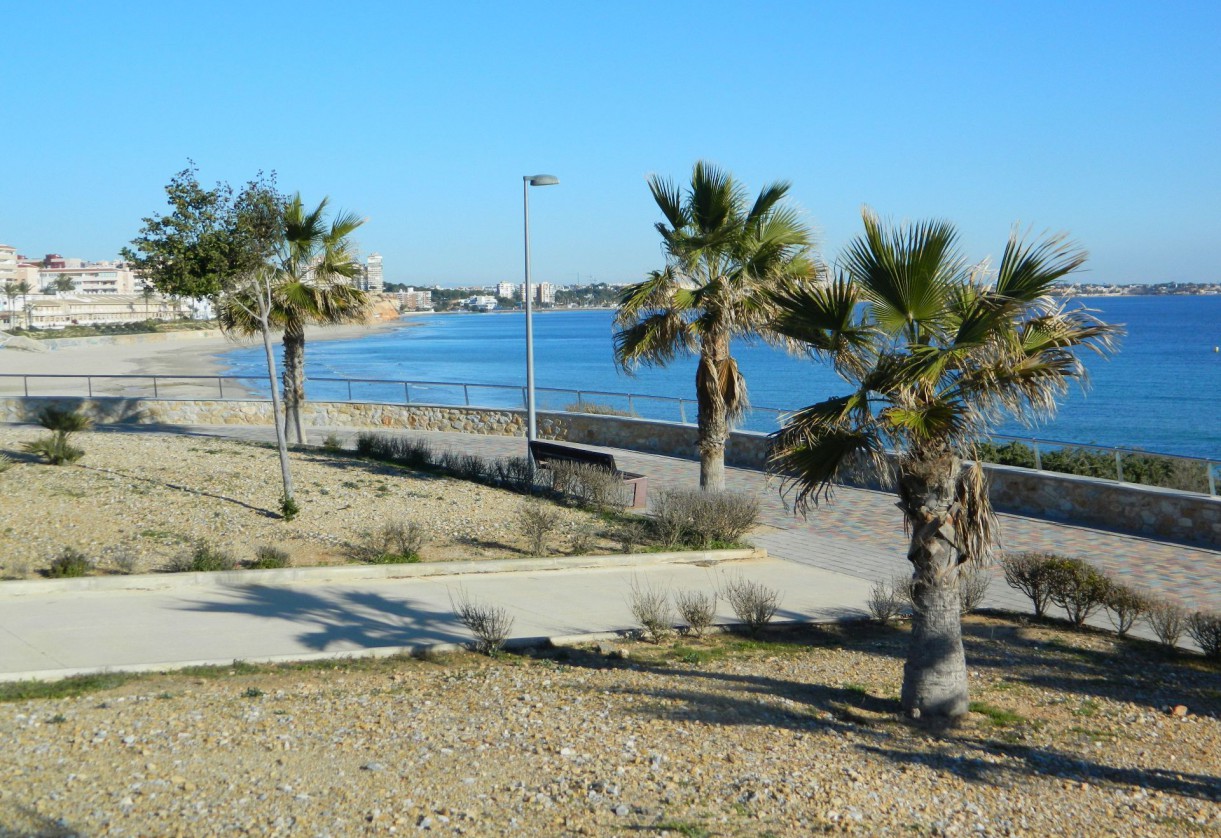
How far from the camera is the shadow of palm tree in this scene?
359 inches

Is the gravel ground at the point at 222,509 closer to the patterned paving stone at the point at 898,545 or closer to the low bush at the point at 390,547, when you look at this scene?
the low bush at the point at 390,547

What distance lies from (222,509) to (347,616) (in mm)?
4664

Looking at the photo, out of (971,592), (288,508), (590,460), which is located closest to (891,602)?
(971,592)

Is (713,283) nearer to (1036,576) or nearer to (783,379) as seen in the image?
(1036,576)

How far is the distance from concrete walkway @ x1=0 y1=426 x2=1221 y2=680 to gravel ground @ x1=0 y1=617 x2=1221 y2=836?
34.1 inches

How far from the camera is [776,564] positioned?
13.2 metres

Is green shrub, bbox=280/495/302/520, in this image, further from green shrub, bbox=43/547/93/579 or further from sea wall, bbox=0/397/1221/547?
sea wall, bbox=0/397/1221/547

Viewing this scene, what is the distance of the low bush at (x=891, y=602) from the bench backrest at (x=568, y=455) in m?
5.94

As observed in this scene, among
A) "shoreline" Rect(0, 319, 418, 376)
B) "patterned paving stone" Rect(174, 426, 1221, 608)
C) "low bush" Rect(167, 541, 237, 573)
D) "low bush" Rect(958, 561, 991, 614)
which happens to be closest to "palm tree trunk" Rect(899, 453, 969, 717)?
"patterned paving stone" Rect(174, 426, 1221, 608)

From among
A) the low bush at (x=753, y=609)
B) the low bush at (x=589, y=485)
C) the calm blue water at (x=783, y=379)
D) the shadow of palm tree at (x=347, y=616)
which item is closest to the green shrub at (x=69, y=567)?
the shadow of palm tree at (x=347, y=616)

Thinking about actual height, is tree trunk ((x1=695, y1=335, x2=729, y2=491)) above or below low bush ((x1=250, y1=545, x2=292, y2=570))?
above

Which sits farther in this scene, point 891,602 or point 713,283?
point 713,283

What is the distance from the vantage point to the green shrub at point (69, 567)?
34.3 ft

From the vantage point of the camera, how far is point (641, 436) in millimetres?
23484
